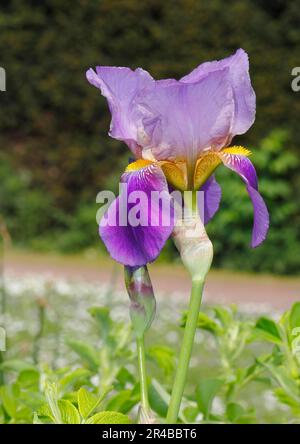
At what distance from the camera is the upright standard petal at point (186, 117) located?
1.08 m

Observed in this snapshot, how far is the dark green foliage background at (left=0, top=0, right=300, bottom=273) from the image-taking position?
35.5 feet

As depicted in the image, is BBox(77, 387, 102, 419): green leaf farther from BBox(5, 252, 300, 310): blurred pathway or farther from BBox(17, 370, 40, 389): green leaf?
BBox(5, 252, 300, 310): blurred pathway

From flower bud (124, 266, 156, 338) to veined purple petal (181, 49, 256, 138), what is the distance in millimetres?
200

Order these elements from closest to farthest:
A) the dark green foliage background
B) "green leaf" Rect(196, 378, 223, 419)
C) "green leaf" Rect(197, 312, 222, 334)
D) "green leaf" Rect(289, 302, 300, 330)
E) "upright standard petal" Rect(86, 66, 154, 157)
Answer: "upright standard petal" Rect(86, 66, 154, 157) < "green leaf" Rect(289, 302, 300, 330) < "green leaf" Rect(196, 378, 223, 419) < "green leaf" Rect(197, 312, 222, 334) < the dark green foliage background

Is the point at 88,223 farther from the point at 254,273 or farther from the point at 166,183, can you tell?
the point at 166,183

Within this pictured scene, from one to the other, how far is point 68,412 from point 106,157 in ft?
36.3

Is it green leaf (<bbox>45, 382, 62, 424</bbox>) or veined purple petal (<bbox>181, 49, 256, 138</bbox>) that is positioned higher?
veined purple petal (<bbox>181, 49, 256, 138</bbox>)

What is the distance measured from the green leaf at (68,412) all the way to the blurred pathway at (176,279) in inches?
299

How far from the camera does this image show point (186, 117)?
42.9 inches

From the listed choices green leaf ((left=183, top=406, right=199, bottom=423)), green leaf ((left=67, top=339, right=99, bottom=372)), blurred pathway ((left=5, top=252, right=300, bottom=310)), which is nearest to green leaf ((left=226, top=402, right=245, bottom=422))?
green leaf ((left=183, top=406, right=199, bottom=423))

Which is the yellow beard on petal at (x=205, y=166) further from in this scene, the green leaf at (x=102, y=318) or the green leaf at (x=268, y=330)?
the green leaf at (x=102, y=318)

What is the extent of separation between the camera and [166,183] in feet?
3.53

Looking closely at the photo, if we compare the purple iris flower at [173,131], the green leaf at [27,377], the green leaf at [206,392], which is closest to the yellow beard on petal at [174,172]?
the purple iris flower at [173,131]

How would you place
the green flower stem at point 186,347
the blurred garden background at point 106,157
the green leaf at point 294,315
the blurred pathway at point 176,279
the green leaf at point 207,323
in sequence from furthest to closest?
the blurred pathway at point 176,279 < the blurred garden background at point 106,157 < the green leaf at point 207,323 < the green leaf at point 294,315 < the green flower stem at point 186,347
